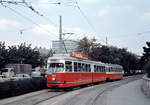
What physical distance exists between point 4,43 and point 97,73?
2436cm

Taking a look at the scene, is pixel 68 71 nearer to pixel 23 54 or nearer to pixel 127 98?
pixel 127 98

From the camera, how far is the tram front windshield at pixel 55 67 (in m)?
19.0

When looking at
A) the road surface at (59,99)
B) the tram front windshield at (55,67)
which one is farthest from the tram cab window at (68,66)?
the road surface at (59,99)

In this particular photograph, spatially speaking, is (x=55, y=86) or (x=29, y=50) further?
(x=29, y=50)

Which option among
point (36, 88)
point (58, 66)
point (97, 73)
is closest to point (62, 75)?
point (58, 66)

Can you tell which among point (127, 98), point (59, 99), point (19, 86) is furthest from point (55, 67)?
point (127, 98)

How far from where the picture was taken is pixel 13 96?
15.8 metres

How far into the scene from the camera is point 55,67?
63.3ft

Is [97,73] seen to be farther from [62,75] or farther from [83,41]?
[83,41]

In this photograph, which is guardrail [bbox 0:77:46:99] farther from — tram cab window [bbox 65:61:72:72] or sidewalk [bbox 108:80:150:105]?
sidewalk [bbox 108:80:150:105]

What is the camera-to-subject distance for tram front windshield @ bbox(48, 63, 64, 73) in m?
19.0

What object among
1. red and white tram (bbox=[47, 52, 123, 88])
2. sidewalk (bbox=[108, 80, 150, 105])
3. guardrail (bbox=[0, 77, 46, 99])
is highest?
red and white tram (bbox=[47, 52, 123, 88])

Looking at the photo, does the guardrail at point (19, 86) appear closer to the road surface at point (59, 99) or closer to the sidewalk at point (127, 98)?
the road surface at point (59, 99)

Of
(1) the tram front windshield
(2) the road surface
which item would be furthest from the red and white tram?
(2) the road surface
